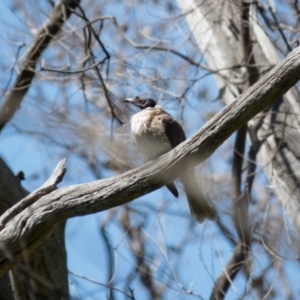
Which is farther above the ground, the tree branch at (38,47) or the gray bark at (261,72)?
the tree branch at (38,47)

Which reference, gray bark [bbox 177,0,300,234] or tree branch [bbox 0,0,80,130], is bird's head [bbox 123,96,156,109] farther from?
tree branch [bbox 0,0,80,130]

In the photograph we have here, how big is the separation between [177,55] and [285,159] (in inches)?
65.5

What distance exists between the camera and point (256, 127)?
24.7 ft

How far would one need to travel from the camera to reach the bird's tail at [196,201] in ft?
18.9

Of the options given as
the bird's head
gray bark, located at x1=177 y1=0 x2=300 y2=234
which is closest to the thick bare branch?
the bird's head

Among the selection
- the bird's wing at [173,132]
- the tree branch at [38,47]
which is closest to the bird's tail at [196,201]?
the bird's wing at [173,132]

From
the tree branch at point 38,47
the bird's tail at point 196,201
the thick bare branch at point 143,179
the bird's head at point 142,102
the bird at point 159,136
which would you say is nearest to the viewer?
the thick bare branch at point 143,179

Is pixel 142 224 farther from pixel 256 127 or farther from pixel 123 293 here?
pixel 123 293

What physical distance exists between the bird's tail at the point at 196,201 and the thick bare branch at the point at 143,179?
1323mm

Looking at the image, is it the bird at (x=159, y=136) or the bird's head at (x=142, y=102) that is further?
the bird's head at (x=142, y=102)

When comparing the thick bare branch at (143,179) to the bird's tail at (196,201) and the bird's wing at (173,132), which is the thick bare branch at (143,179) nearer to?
the bird's tail at (196,201)

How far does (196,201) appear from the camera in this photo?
231 inches

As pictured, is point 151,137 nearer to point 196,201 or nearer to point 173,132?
point 173,132

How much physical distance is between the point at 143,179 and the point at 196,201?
1.48 m
